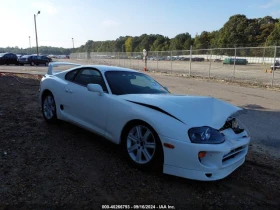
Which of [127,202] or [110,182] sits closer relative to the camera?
[127,202]

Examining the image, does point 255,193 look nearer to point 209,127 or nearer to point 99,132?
point 209,127

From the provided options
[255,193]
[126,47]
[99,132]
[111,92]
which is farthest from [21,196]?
[126,47]

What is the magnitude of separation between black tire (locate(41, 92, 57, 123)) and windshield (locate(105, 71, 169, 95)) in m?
1.59

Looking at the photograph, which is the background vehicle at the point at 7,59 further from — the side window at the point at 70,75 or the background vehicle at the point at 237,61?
the side window at the point at 70,75

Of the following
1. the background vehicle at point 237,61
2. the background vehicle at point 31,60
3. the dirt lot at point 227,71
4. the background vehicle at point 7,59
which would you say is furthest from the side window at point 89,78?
the background vehicle at point 31,60

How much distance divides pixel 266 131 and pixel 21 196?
16.4 feet

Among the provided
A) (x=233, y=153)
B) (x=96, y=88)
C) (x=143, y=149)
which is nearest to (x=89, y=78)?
(x=96, y=88)

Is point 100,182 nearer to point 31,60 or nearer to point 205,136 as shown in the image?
point 205,136

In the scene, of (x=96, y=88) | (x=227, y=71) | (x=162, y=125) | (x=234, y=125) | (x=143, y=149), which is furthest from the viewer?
(x=227, y=71)

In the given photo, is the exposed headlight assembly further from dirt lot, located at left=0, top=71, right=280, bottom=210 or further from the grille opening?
dirt lot, located at left=0, top=71, right=280, bottom=210

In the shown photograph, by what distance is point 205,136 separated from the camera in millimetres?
3262

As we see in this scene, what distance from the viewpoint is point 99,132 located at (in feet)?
14.3

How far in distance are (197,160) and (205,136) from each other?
298 millimetres

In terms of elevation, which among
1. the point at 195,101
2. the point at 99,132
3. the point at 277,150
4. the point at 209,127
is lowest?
the point at 277,150
